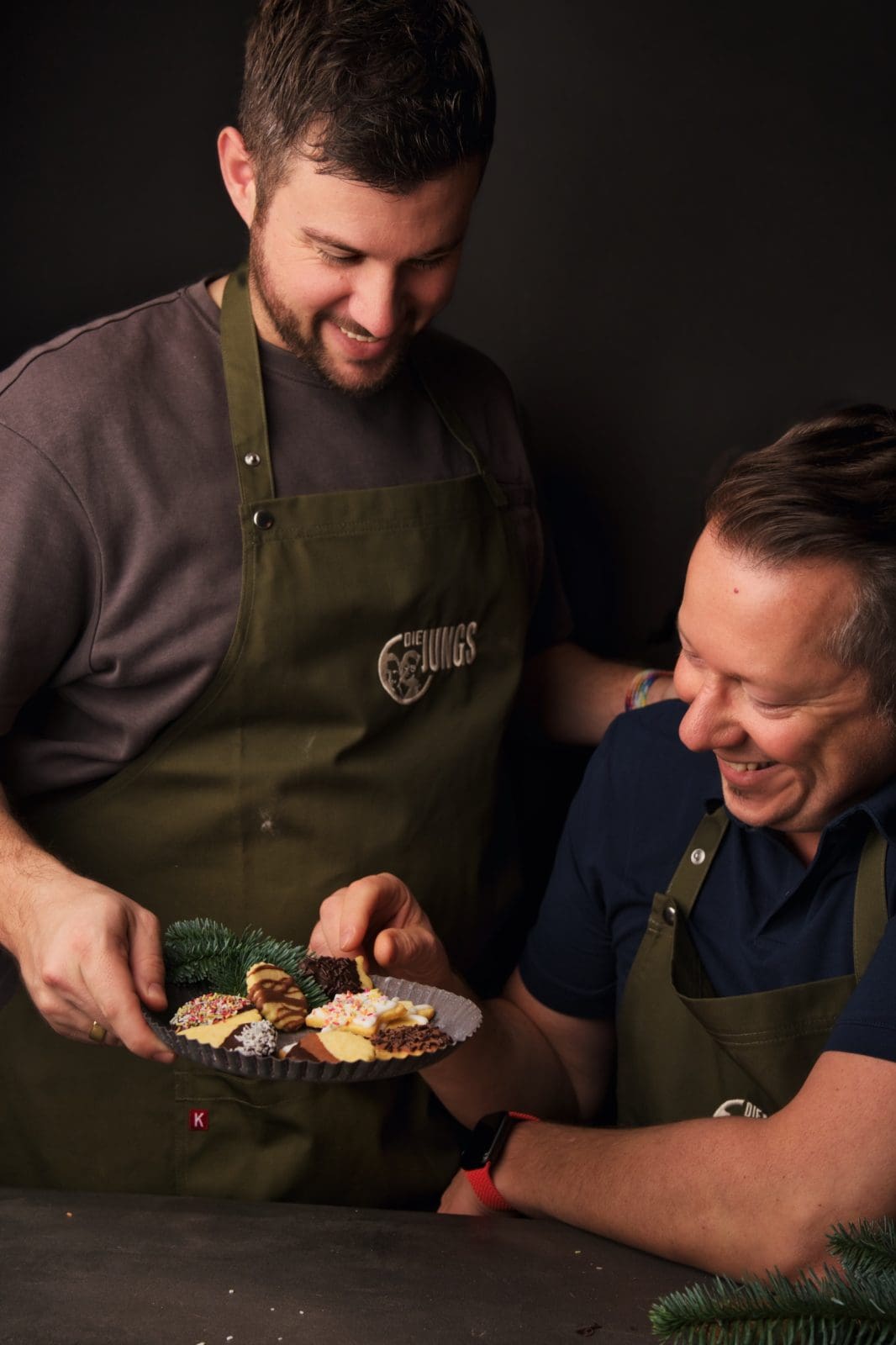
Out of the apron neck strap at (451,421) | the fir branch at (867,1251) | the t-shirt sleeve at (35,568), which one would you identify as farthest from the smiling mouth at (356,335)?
the fir branch at (867,1251)

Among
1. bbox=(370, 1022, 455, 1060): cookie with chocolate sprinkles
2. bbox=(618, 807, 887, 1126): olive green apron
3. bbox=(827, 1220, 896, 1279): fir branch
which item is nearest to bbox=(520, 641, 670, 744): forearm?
bbox=(618, 807, 887, 1126): olive green apron

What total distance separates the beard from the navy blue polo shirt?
0.56 metres

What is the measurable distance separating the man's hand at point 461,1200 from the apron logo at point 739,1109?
29cm

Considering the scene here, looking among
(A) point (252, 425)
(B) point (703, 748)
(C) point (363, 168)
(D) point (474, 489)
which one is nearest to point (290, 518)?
(A) point (252, 425)

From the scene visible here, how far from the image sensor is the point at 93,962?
1.40 metres

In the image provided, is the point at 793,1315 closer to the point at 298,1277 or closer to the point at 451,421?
the point at 298,1277

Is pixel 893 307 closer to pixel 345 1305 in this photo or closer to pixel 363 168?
pixel 363 168

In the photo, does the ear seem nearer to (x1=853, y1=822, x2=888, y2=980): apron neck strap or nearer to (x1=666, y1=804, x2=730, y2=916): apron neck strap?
(x1=666, y1=804, x2=730, y2=916): apron neck strap

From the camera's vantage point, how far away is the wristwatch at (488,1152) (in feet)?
5.43

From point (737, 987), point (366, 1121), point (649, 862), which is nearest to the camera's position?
point (737, 987)

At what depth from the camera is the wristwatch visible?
5.43 ft

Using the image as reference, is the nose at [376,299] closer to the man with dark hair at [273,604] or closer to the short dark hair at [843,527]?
the man with dark hair at [273,604]

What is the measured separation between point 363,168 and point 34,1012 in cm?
114

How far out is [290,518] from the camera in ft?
5.96
